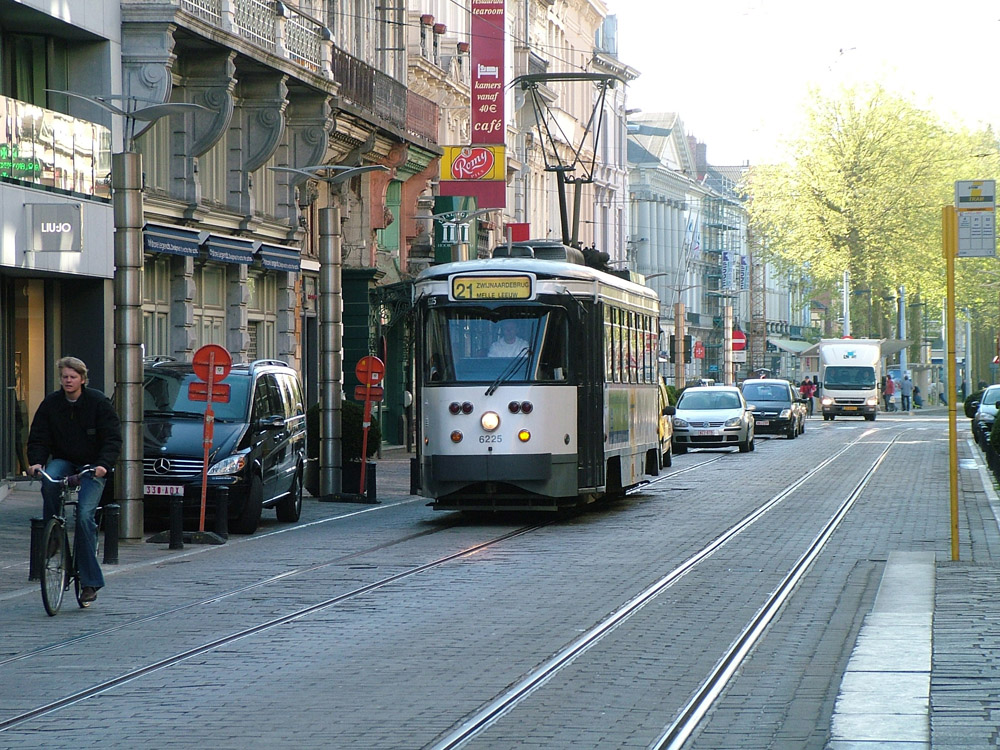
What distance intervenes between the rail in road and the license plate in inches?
90.3

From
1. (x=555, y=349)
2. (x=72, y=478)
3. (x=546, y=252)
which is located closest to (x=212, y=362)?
(x=555, y=349)

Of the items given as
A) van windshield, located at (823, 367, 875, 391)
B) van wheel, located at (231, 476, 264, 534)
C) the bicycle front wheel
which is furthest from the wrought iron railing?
the bicycle front wheel

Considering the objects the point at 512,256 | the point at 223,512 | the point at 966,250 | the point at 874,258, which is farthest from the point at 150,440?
the point at 874,258

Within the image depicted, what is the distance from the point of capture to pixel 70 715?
8.67m

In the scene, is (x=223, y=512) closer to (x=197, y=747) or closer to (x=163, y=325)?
A: (x=197, y=747)

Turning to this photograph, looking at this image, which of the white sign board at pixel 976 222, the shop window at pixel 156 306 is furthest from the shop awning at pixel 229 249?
the white sign board at pixel 976 222

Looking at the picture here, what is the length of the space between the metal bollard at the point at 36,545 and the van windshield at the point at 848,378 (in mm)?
57730

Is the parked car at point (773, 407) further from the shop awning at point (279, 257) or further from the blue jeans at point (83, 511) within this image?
the blue jeans at point (83, 511)

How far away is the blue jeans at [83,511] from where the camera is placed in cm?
1267

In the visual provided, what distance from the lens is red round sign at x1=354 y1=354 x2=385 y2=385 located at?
25953 millimetres

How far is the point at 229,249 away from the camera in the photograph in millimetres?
32625

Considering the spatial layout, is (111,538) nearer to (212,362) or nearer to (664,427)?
(212,362)

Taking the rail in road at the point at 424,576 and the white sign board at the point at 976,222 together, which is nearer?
the rail in road at the point at 424,576

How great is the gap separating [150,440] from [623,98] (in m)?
74.1
